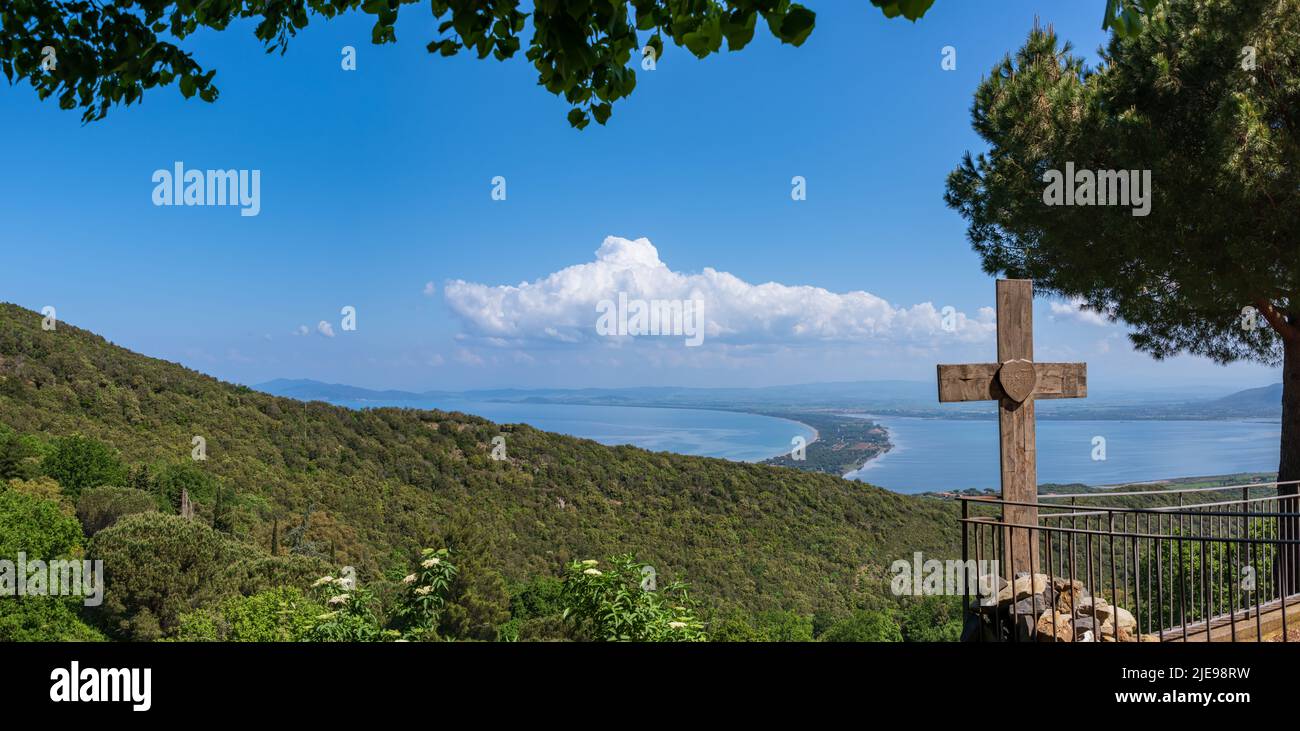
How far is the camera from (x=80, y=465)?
16500 mm

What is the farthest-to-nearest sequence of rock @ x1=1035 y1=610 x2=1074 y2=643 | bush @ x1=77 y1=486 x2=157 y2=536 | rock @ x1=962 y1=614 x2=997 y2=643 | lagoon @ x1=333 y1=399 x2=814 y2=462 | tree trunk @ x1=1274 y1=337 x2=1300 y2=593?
lagoon @ x1=333 y1=399 x2=814 y2=462 < bush @ x1=77 y1=486 x2=157 y2=536 < tree trunk @ x1=1274 y1=337 x2=1300 y2=593 < rock @ x1=962 y1=614 x2=997 y2=643 < rock @ x1=1035 y1=610 x2=1074 y2=643

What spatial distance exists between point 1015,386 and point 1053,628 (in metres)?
1.76

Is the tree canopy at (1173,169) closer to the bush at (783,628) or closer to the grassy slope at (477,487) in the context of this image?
the bush at (783,628)

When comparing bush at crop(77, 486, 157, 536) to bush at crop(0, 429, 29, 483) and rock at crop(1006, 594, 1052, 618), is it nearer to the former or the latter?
bush at crop(0, 429, 29, 483)

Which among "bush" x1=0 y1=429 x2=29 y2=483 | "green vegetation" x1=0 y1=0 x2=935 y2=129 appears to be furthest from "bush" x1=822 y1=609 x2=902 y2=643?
"bush" x1=0 y1=429 x2=29 y2=483

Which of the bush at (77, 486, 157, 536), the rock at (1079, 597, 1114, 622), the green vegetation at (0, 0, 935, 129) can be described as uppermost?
the green vegetation at (0, 0, 935, 129)

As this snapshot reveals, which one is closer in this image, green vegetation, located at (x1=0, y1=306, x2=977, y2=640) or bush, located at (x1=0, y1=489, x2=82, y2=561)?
bush, located at (x1=0, y1=489, x2=82, y2=561)

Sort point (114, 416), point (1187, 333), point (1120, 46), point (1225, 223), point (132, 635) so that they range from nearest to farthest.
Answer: point (1225, 223) < point (1120, 46) < point (1187, 333) < point (132, 635) < point (114, 416)

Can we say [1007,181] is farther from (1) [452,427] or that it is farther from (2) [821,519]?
(1) [452,427]

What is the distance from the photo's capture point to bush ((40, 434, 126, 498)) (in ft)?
53.1

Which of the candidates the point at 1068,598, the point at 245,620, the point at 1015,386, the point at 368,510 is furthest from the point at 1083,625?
the point at 368,510
